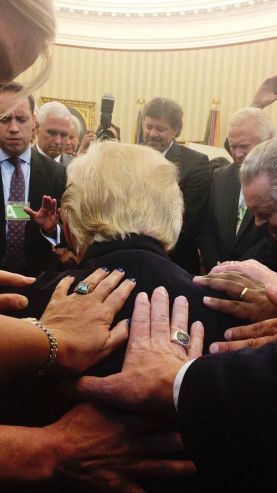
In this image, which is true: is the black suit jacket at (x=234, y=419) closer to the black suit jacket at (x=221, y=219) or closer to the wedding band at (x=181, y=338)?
the wedding band at (x=181, y=338)

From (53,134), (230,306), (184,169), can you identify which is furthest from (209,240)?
(230,306)

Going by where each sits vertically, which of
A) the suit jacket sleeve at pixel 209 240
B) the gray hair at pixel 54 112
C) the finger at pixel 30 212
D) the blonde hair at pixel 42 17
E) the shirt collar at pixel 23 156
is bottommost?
the suit jacket sleeve at pixel 209 240

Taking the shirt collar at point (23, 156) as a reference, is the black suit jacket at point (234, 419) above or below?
below

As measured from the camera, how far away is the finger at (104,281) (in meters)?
1.46

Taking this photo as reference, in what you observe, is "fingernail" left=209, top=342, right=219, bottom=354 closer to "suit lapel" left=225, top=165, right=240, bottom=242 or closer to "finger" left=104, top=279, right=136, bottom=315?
"finger" left=104, top=279, right=136, bottom=315

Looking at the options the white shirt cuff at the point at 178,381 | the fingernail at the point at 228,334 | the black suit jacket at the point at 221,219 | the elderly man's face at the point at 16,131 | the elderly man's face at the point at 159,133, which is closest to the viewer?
the white shirt cuff at the point at 178,381

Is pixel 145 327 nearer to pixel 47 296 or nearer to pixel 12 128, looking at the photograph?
pixel 47 296

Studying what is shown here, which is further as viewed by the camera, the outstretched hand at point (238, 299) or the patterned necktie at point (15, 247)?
the patterned necktie at point (15, 247)

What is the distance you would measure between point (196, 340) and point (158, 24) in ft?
27.9

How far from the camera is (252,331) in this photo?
1.54m

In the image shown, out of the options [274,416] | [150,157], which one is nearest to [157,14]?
[150,157]

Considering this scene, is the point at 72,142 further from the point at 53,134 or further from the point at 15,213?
the point at 15,213

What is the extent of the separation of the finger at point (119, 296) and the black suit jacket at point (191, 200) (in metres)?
2.43

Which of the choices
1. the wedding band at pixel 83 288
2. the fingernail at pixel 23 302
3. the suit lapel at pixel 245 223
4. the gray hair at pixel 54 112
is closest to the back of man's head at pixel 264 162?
the suit lapel at pixel 245 223
